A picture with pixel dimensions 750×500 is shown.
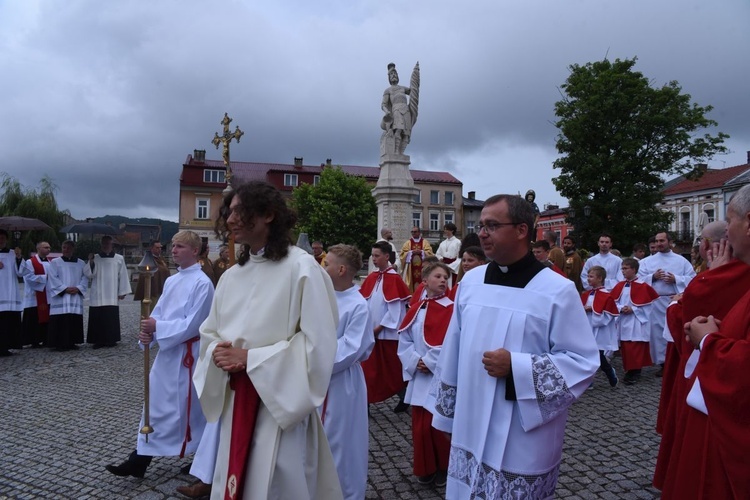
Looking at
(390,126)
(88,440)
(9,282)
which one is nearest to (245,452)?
(88,440)

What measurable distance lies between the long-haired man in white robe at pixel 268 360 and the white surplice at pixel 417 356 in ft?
5.61

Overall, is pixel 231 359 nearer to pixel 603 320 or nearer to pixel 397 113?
pixel 603 320

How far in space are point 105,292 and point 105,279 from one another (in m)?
0.28

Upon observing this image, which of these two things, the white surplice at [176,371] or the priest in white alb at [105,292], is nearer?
the white surplice at [176,371]

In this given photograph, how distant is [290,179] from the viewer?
2287 inches

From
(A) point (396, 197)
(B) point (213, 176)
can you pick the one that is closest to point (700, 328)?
(A) point (396, 197)

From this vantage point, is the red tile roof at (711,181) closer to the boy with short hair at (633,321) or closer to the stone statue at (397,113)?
the stone statue at (397,113)

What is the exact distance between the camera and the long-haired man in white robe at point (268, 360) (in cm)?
255

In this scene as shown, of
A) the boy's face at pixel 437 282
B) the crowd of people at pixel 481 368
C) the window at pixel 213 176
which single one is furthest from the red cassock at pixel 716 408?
the window at pixel 213 176

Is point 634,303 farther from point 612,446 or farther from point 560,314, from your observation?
point 560,314

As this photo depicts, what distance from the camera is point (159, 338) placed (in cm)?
421

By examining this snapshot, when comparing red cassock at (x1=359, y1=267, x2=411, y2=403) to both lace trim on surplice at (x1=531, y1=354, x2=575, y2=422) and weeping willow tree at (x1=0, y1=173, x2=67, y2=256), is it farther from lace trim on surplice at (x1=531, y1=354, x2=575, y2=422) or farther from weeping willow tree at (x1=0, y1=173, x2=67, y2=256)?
weeping willow tree at (x1=0, y1=173, x2=67, y2=256)

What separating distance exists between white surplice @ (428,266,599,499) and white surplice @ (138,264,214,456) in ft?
7.89

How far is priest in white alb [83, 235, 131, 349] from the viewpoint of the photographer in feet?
36.2
